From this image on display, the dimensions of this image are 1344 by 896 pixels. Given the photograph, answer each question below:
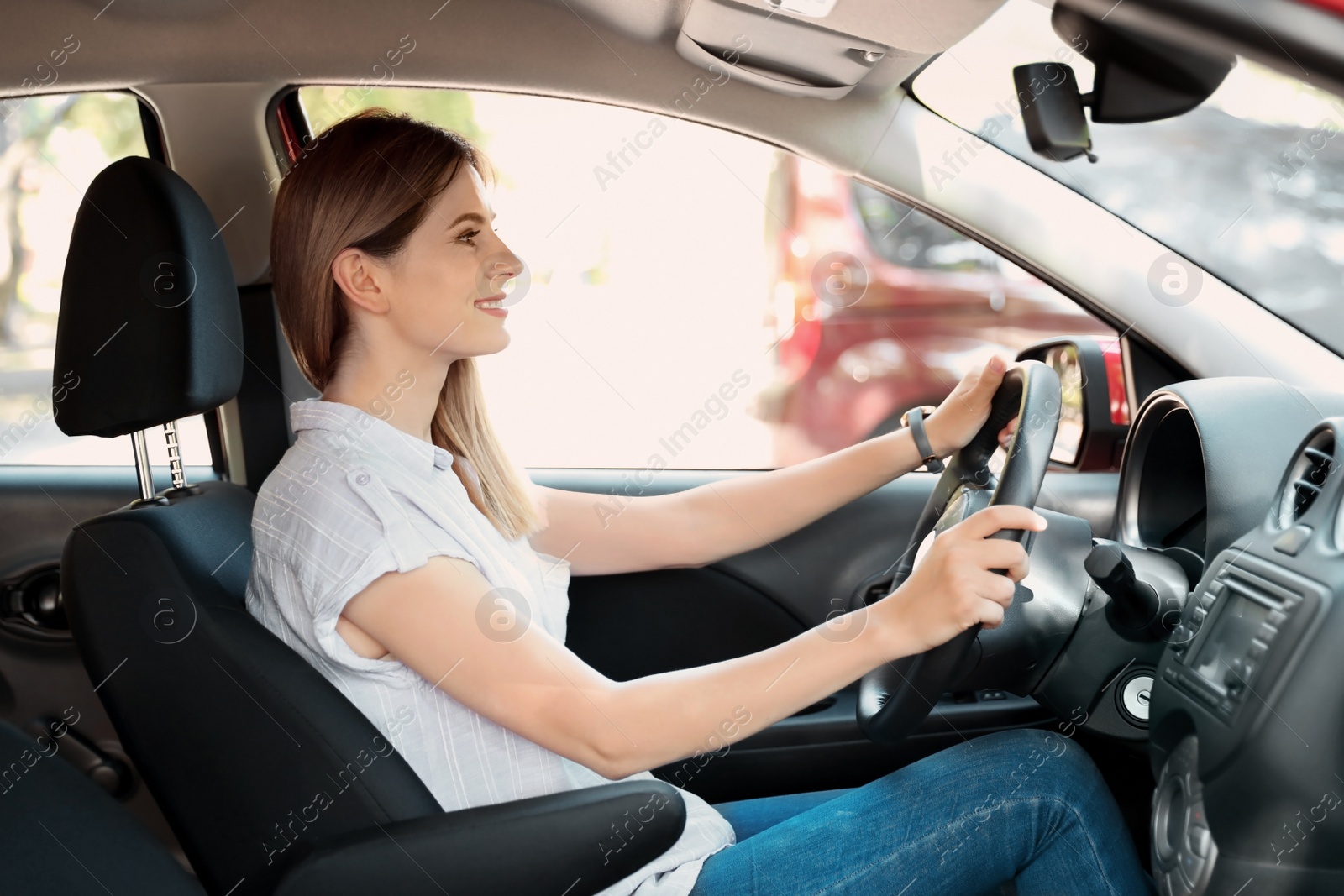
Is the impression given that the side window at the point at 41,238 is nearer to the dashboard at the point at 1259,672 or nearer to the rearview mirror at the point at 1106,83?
the rearview mirror at the point at 1106,83

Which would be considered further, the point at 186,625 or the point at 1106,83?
the point at 186,625

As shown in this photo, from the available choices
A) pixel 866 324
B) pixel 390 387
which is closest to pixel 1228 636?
pixel 390 387

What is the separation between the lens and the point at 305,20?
1551 mm

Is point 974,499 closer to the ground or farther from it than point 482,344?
closer to the ground

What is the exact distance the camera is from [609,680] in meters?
1.06

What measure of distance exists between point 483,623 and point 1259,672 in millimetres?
701

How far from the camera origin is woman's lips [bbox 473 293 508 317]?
129 centimetres

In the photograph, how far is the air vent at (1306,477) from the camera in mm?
1053

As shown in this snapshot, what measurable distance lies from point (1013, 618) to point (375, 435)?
744mm

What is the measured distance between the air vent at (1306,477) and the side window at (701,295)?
44 cm

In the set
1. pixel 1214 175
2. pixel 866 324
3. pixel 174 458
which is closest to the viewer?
pixel 174 458

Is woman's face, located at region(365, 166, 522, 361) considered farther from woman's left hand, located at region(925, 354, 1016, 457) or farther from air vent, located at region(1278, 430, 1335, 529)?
air vent, located at region(1278, 430, 1335, 529)

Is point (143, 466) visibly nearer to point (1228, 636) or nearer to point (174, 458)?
point (174, 458)

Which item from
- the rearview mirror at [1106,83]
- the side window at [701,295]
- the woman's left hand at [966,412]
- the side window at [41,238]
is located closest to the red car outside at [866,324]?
the side window at [701,295]
